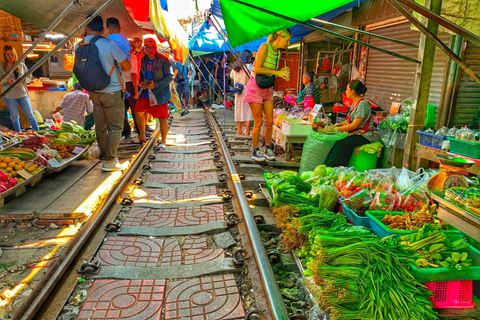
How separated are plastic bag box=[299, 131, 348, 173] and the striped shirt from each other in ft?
4.84

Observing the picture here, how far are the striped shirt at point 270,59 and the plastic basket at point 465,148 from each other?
302 cm

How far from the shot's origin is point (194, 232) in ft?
12.4

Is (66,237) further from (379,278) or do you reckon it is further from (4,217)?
(379,278)

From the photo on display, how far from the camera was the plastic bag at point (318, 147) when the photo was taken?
5.34 metres

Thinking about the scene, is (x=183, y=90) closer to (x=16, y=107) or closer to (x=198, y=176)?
(x=16, y=107)

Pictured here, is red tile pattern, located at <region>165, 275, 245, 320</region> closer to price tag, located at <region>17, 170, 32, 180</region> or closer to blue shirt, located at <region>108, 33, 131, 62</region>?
price tag, located at <region>17, 170, 32, 180</region>

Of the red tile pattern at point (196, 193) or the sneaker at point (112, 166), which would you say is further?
the sneaker at point (112, 166)

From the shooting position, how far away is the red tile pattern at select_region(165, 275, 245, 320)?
2.51m

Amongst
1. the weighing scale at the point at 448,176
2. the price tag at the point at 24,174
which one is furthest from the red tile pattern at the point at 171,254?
the price tag at the point at 24,174

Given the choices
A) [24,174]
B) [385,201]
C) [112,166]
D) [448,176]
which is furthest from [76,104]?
[448,176]

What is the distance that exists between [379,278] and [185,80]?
1422 centimetres

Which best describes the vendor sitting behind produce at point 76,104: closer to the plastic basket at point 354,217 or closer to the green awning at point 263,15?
the green awning at point 263,15

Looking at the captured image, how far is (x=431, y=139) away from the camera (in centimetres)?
468

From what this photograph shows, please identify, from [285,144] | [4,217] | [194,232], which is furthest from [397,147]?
[4,217]
